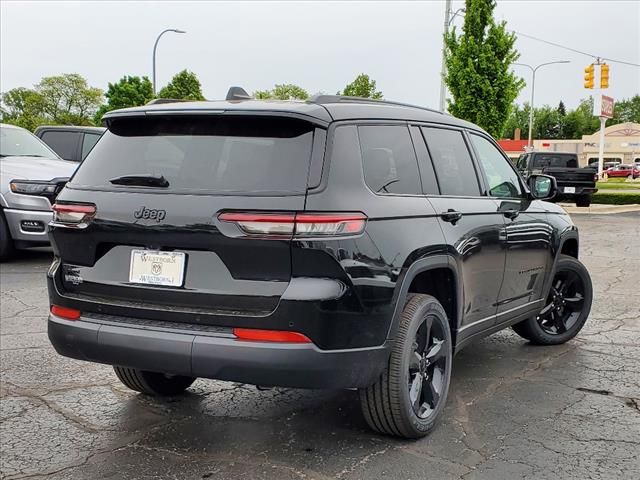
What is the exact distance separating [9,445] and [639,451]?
3.29m

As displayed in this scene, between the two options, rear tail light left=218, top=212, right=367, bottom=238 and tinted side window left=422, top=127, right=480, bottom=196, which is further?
tinted side window left=422, top=127, right=480, bottom=196

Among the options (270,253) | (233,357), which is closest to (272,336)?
(233,357)

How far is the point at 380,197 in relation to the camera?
3.44 metres

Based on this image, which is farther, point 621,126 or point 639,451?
point 621,126

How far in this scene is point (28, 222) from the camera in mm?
9336

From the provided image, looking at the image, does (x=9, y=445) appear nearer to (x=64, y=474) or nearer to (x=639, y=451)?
(x=64, y=474)

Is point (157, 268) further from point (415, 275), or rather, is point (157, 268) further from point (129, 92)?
point (129, 92)

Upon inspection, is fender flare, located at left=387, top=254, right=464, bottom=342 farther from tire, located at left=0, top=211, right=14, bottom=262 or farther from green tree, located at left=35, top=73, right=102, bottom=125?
green tree, located at left=35, top=73, right=102, bottom=125

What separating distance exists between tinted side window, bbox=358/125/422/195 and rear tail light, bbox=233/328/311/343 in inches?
32.8

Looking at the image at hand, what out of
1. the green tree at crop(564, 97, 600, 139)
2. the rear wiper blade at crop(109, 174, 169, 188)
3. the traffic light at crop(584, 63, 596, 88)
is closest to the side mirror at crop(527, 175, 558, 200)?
the rear wiper blade at crop(109, 174, 169, 188)

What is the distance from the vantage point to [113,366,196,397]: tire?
4.26 meters

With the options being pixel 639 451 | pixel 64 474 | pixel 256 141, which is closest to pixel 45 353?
pixel 64 474

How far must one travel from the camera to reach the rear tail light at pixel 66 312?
11.6 feet

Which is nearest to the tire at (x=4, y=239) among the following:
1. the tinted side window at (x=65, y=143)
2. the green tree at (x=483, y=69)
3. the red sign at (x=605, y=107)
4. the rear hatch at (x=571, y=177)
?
the tinted side window at (x=65, y=143)
